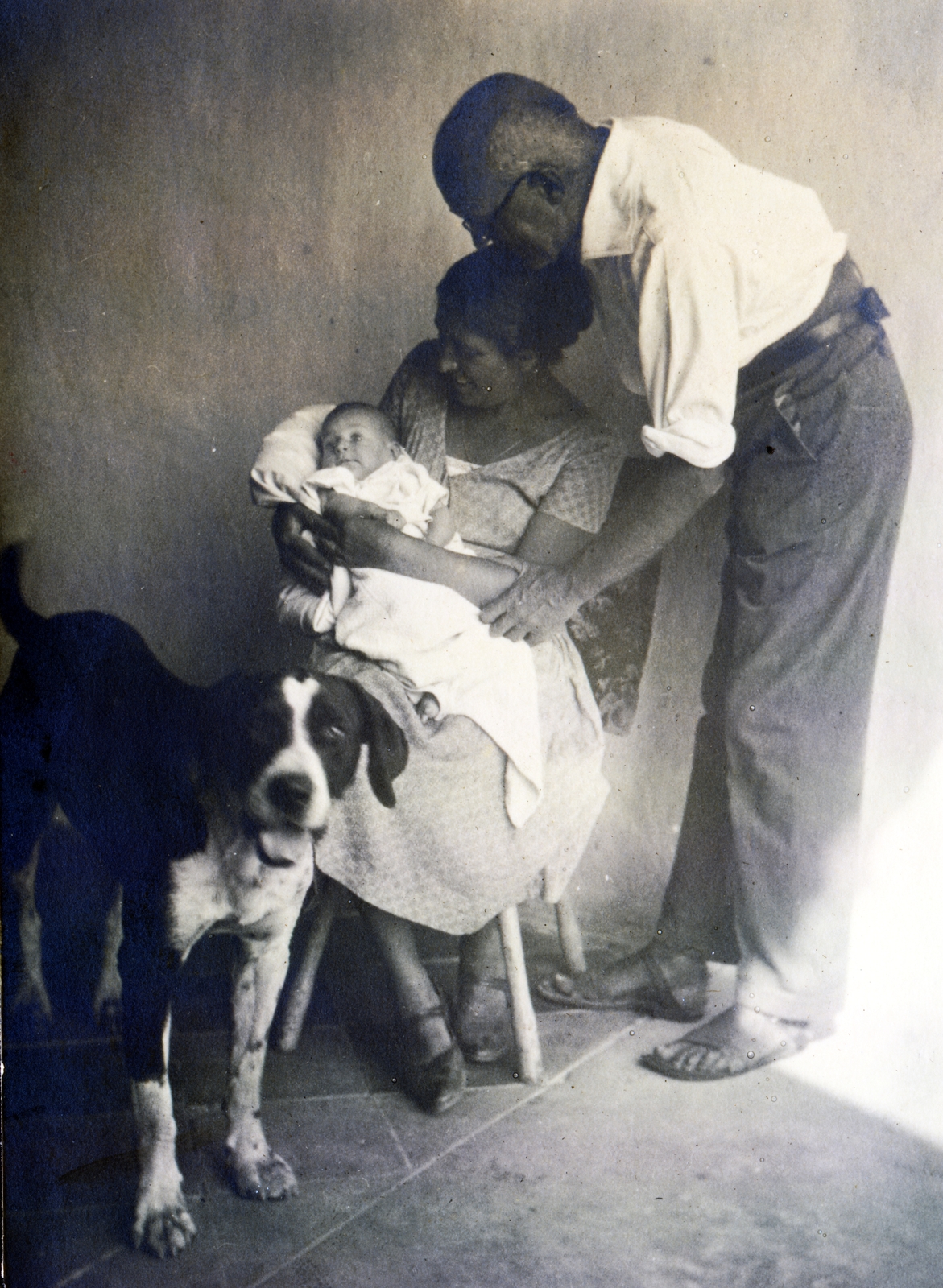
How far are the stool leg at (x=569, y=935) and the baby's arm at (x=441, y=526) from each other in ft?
2.35

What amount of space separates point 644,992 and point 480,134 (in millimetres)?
1634

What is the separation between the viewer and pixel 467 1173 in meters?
2.13

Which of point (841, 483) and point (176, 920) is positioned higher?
point (841, 483)

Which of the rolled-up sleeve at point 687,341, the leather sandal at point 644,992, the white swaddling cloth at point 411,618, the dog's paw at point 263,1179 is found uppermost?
the rolled-up sleeve at point 687,341

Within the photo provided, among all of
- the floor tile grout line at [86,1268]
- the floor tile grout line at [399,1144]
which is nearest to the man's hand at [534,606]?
the floor tile grout line at [399,1144]

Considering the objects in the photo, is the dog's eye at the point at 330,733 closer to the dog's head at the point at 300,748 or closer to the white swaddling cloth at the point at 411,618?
the dog's head at the point at 300,748

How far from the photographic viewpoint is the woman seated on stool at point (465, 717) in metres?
2.06

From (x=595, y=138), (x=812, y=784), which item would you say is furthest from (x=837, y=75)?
(x=812, y=784)

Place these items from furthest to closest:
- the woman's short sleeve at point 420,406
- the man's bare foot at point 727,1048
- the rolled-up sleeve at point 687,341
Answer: the man's bare foot at point 727,1048 < the woman's short sleeve at point 420,406 < the rolled-up sleeve at point 687,341

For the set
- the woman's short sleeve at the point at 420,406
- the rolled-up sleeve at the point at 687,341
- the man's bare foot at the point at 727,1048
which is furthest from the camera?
the man's bare foot at the point at 727,1048

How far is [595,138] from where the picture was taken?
205 cm

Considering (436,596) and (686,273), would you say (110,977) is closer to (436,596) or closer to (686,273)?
(436,596)

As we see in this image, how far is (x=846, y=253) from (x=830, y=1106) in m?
1.65

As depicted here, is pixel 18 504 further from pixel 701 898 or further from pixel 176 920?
pixel 701 898
